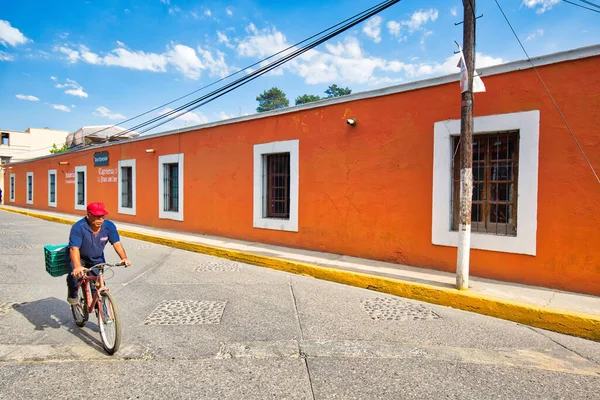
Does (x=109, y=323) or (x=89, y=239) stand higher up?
(x=89, y=239)

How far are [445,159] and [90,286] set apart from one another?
5185 mm

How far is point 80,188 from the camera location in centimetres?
1673

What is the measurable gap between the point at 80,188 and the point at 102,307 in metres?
15.9

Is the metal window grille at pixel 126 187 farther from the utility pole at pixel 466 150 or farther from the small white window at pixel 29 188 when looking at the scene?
the small white window at pixel 29 188

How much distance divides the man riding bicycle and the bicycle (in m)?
0.09

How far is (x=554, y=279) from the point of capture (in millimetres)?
4910

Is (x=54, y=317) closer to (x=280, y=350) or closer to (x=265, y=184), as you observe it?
(x=280, y=350)

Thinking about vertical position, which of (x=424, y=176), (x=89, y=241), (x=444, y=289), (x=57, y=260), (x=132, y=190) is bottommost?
(x=444, y=289)

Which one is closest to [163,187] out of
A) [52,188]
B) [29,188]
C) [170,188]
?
[170,188]

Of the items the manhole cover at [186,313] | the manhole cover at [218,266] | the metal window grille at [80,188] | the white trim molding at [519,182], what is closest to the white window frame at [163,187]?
the manhole cover at [218,266]

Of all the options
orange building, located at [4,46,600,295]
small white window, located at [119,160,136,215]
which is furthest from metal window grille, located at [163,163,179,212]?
small white window, located at [119,160,136,215]

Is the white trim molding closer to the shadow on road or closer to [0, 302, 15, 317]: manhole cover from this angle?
the shadow on road

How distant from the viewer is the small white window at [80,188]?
16.2m

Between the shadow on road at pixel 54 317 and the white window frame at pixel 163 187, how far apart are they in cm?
641
